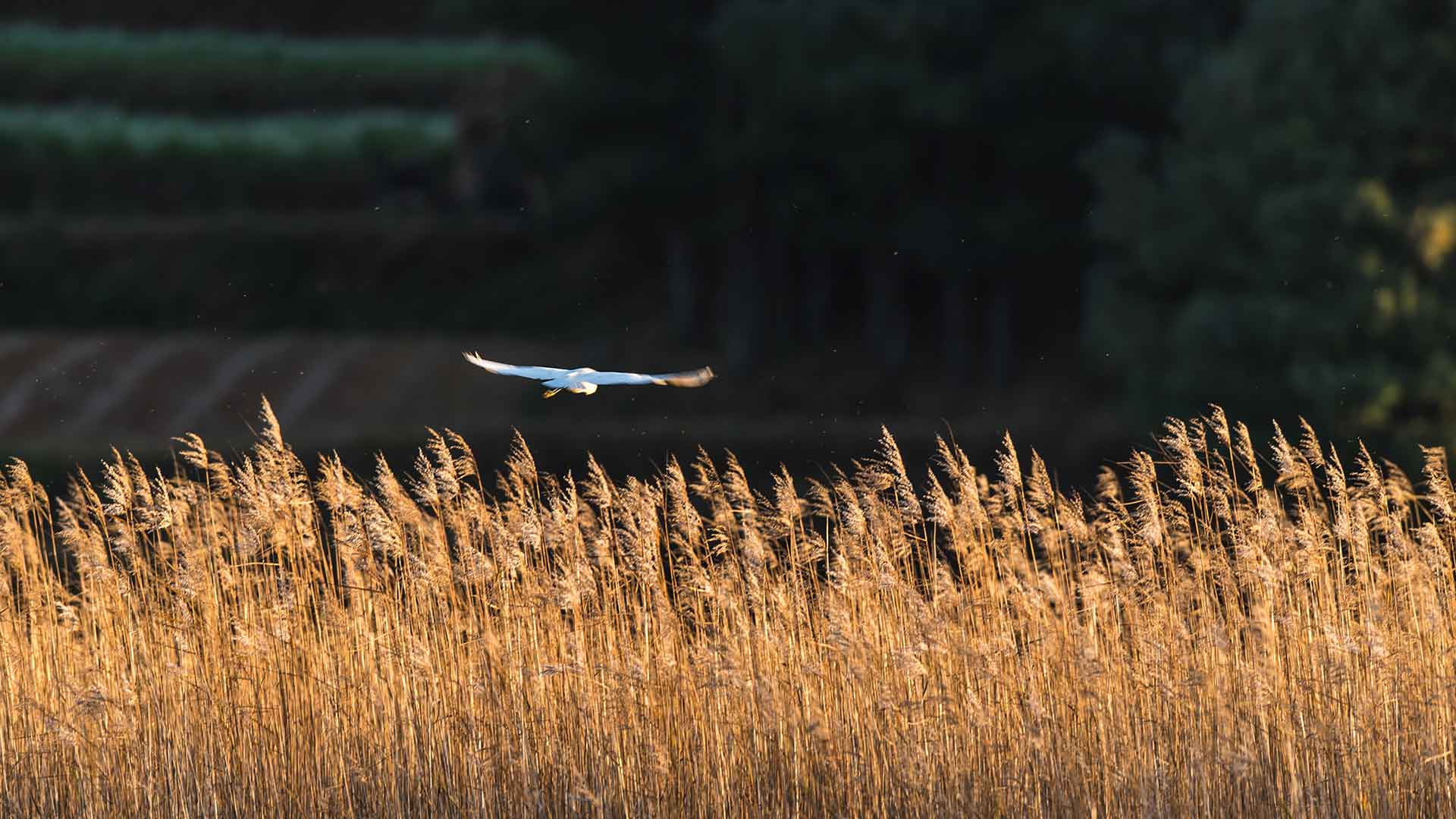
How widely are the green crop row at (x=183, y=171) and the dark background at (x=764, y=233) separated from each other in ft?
0.32

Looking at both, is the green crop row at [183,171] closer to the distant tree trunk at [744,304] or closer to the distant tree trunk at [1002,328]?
the distant tree trunk at [744,304]

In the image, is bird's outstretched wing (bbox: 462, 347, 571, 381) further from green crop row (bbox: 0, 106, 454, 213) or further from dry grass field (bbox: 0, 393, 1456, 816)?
green crop row (bbox: 0, 106, 454, 213)

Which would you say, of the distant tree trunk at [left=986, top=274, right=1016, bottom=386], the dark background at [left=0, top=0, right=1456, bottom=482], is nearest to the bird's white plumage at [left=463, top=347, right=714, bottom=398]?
the dark background at [left=0, top=0, right=1456, bottom=482]

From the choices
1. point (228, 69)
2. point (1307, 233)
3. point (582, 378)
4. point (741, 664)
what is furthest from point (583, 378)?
point (228, 69)

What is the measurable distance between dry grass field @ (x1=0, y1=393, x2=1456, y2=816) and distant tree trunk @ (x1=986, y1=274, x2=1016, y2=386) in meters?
24.2

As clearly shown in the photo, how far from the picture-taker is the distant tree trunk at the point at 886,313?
33.4m

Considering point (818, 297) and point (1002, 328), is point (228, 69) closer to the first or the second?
point (818, 297)

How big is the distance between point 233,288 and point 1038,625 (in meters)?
34.2

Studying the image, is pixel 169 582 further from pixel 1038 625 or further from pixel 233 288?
pixel 233 288

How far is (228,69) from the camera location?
2125 inches

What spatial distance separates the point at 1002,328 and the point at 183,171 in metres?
23.6

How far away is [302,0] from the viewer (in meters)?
59.1

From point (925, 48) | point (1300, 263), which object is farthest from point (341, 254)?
point (1300, 263)

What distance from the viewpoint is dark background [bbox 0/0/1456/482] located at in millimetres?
21719
